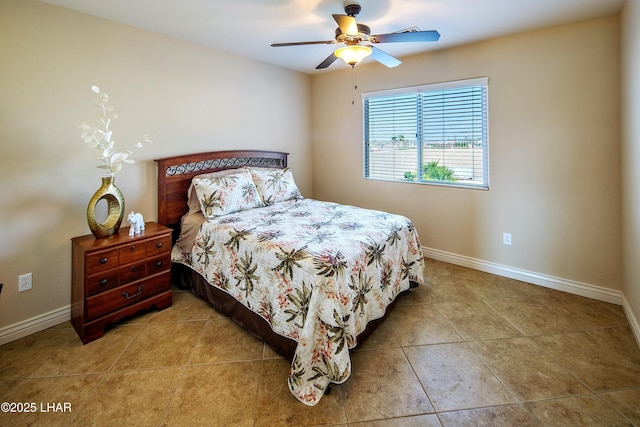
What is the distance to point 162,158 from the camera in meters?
2.95

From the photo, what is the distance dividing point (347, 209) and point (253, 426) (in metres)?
1.99

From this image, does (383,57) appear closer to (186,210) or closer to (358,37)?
(358,37)

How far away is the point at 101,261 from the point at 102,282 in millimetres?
162

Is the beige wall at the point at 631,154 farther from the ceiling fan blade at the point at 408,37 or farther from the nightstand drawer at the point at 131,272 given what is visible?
the nightstand drawer at the point at 131,272

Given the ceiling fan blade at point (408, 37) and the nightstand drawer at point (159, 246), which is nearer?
the ceiling fan blade at point (408, 37)

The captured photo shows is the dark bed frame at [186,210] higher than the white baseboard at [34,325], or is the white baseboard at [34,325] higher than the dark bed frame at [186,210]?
the dark bed frame at [186,210]

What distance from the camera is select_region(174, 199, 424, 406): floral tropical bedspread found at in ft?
5.55

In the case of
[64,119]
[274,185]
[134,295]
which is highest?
[64,119]

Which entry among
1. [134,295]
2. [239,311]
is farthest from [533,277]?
[134,295]

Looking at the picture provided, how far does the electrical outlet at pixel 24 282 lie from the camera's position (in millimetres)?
2250

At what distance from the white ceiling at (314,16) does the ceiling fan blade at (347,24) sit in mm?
373

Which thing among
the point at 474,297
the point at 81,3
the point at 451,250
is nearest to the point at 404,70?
the point at 451,250

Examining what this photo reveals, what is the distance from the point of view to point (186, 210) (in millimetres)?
3143

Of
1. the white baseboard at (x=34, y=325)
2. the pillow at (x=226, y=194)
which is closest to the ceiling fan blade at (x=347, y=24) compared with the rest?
the pillow at (x=226, y=194)
